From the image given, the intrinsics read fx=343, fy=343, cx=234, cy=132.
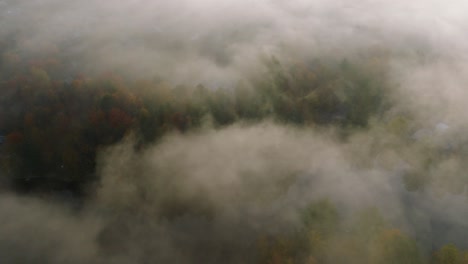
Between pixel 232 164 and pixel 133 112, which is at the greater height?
pixel 133 112

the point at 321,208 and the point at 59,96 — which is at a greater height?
the point at 59,96

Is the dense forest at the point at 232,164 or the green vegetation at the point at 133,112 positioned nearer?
the dense forest at the point at 232,164

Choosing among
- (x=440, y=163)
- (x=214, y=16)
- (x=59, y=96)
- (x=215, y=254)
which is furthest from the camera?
(x=214, y=16)

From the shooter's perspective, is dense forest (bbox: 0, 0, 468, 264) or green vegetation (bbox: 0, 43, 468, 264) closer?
dense forest (bbox: 0, 0, 468, 264)

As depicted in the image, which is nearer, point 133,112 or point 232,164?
point 232,164

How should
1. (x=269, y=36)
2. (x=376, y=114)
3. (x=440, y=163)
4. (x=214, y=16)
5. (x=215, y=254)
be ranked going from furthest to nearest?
(x=214, y=16)
(x=269, y=36)
(x=376, y=114)
(x=440, y=163)
(x=215, y=254)

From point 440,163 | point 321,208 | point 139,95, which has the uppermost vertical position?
point 139,95

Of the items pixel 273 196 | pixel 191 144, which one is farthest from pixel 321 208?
pixel 191 144

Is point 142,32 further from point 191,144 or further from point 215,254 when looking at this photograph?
point 215,254
